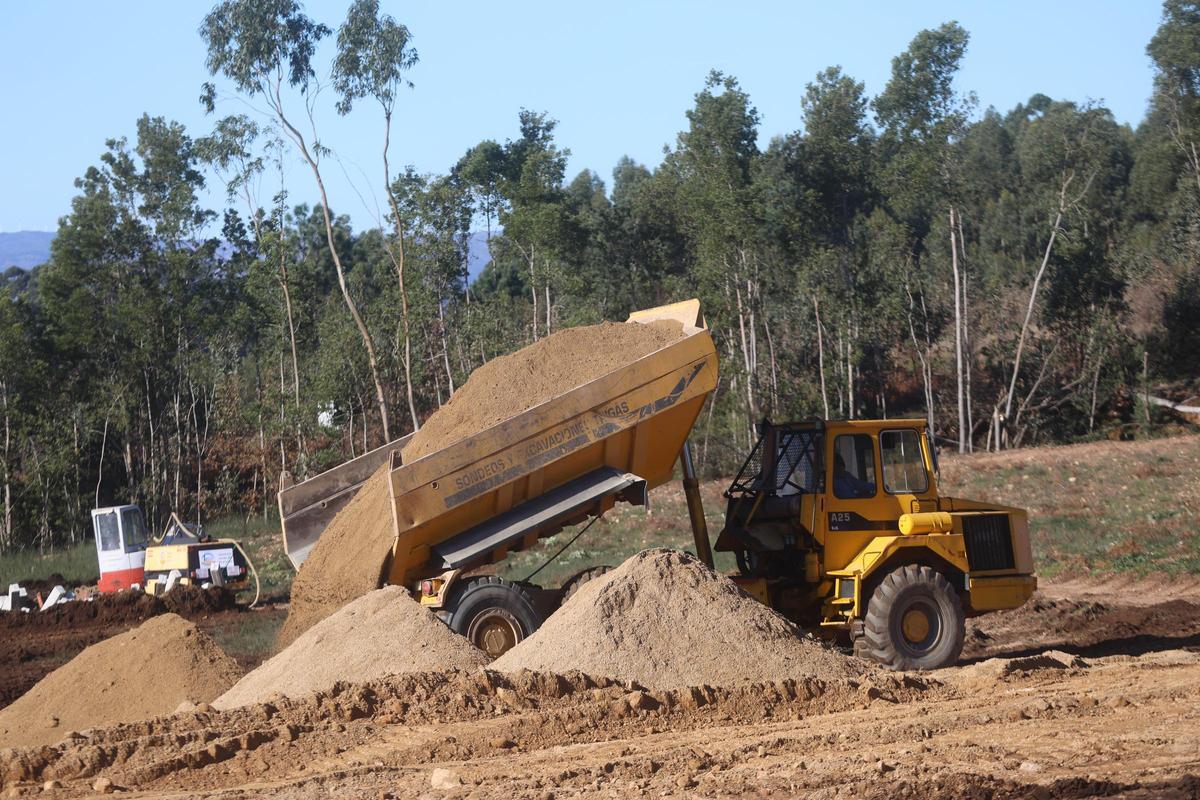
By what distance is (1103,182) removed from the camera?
180ft

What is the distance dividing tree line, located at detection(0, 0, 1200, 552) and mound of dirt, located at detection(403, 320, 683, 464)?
21843 mm

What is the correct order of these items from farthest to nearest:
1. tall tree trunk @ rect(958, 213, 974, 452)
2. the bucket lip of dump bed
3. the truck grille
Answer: tall tree trunk @ rect(958, 213, 974, 452) → the truck grille → the bucket lip of dump bed

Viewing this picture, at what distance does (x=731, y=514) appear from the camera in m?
11.7

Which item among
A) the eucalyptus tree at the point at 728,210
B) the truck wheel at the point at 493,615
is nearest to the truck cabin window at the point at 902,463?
the truck wheel at the point at 493,615

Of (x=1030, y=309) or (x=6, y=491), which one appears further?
(x=1030, y=309)

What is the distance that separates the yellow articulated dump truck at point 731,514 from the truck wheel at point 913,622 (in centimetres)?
1

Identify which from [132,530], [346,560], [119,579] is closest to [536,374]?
[346,560]

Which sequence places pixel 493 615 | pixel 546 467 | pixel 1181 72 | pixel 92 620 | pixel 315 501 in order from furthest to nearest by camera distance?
pixel 1181 72
pixel 92 620
pixel 315 501
pixel 493 615
pixel 546 467

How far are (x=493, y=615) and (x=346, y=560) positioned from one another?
1473mm

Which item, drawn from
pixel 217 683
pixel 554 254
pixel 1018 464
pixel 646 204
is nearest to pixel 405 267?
pixel 554 254

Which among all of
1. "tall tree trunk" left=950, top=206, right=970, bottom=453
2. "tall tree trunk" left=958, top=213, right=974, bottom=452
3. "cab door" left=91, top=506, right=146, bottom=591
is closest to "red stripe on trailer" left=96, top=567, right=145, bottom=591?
"cab door" left=91, top=506, right=146, bottom=591

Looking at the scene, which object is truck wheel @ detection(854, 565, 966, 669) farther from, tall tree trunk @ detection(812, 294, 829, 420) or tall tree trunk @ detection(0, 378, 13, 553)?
tall tree trunk @ detection(0, 378, 13, 553)

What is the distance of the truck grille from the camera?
11.2m

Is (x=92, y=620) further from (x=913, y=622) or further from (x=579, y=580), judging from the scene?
(x=913, y=622)
